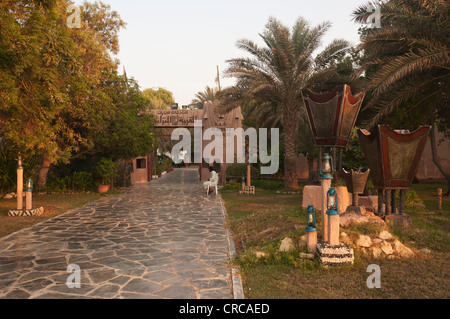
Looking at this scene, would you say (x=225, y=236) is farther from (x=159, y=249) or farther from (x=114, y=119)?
(x=114, y=119)

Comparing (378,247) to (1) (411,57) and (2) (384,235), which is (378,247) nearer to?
(2) (384,235)

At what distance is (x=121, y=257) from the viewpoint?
6.55 metres

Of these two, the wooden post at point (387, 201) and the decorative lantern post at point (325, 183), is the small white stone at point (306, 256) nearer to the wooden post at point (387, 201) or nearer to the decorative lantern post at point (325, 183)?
the decorative lantern post at point (325, 183)

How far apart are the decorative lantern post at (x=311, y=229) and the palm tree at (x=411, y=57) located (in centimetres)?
683

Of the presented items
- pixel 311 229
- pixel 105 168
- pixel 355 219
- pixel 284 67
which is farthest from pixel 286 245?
pixel 105 168

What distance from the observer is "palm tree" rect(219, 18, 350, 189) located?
16.8 metres

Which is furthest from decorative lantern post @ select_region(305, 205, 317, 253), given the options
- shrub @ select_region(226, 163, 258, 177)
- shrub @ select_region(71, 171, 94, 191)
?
shrub @ select_region(226, 163, 258, 177)

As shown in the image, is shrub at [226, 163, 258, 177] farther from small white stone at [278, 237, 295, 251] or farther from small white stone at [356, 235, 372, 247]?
small white stone at [356, 235, 372, 247]

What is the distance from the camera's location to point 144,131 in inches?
790

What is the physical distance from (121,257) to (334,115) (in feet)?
16.3

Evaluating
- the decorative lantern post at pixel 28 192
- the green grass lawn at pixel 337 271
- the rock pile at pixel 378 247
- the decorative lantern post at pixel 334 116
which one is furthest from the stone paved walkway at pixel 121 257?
the decorative lantern post at pixel 334 116

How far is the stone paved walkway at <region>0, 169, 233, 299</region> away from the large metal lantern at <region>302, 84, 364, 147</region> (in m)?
3.11

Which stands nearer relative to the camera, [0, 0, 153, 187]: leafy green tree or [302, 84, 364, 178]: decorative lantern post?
[302, 84, 364, 178]: decorative lantern post

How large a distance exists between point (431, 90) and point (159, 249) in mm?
12064
